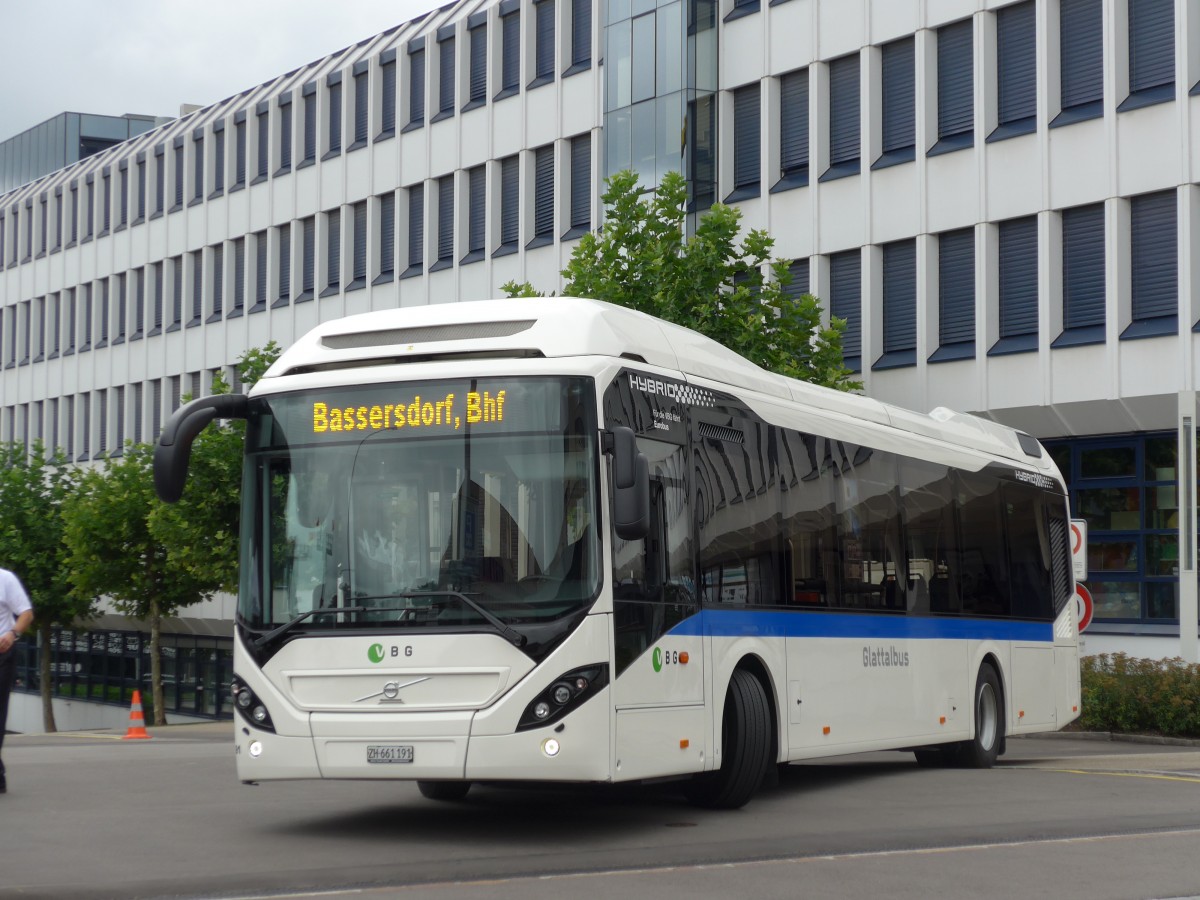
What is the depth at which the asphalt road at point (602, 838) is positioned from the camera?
8.91m

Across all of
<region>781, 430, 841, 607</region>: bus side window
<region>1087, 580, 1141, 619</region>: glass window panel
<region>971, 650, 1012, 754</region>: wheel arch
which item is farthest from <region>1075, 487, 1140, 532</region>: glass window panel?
<region>781, 430, 841, 607</region>: bus side window

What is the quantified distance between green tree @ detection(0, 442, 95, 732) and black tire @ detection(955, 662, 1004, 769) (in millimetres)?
34498

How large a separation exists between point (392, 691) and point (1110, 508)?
23006 millimetres

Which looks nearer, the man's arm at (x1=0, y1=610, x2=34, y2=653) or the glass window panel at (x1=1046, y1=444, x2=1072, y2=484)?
the man's arm at (x1=0, y1=610, x2=34, y2=653)

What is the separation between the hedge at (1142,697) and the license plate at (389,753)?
14.5 m

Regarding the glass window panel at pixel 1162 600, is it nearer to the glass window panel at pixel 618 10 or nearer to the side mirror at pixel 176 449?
the glass window panel at pixel 618 10

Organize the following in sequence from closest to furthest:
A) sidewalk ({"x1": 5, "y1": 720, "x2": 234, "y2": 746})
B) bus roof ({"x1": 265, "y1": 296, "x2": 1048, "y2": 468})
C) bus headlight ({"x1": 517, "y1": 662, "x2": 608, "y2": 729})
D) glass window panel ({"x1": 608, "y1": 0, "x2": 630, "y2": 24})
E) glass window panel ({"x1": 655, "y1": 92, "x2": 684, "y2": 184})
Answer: bus headlight ({"x1": 517, "y1": 662, "x2": 608, "y2": 729})
bus roof ({"x1": 265, "y1": 296, "x2": 1048, "y2": 468})
sidewalk ({"x1": 5, "y1": 720, "x2": 234, "y2": 746})
glass window panel ({"x1": 655, "y1": 92, "x2": 684, "y2": 184})
glass window panel ({"x1": 608, "y1": 0, "x2": 630, "y2": 24})

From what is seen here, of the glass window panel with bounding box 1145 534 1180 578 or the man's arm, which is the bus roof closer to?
the man's arm

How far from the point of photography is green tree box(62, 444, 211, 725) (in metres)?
41.4

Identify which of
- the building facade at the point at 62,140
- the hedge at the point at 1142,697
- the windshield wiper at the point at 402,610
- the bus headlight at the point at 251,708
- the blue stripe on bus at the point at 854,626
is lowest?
the hedge at the point at 1142,697

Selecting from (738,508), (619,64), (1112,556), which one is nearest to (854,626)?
(738,508)

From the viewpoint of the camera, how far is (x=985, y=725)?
16953 millimetres

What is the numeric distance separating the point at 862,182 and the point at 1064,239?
455 centimetres

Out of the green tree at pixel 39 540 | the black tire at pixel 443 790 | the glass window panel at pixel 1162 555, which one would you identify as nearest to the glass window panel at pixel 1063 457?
the glass window panel at pixel 1162 555
